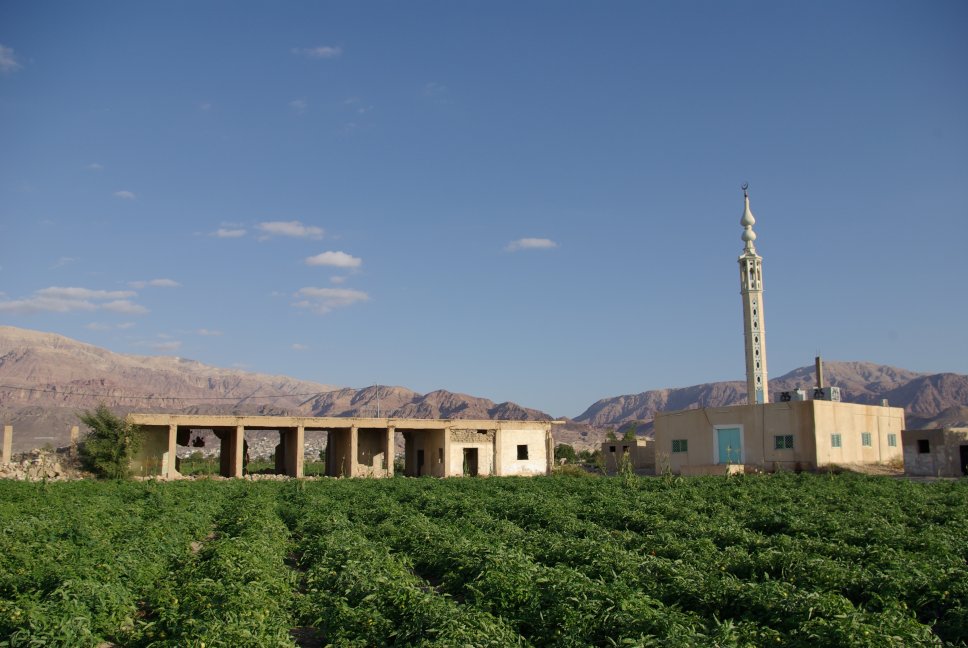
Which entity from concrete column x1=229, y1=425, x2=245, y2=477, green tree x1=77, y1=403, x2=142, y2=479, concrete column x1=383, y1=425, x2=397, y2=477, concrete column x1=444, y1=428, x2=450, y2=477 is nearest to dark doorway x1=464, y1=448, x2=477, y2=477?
concrete column x1=444, y1=428, x2=450, y2=477

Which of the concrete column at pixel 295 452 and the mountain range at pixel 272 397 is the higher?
the mountain range at pixel 272 397

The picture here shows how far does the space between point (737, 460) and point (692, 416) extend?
12.0ft

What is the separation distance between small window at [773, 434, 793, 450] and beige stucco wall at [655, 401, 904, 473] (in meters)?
0.12

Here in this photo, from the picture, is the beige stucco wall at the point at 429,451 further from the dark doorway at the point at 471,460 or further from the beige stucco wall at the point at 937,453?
the beige stucco wall at the point at 937,453

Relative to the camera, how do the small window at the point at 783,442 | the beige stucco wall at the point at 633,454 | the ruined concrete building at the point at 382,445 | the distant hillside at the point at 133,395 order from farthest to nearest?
the distant hillside at the point at 133,395 < the beige stucco wall at the point at 633,454 < the ruined concrete building at the point at 382,445 < the small window at the point at 783,442

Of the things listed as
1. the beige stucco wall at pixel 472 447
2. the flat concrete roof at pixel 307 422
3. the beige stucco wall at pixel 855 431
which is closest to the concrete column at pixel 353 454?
the flat concrete roof at pixel 307 422

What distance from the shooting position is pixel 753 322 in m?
57.0

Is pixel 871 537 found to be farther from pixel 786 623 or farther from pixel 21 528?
pixel 21 528

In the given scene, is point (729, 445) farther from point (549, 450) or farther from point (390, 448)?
point (390, 448)

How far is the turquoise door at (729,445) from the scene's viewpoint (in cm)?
4000

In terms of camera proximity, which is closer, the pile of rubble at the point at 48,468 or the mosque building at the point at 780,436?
the pile of rubble at the point at 48,468

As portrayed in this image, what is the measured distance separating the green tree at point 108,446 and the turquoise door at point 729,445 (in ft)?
93.7

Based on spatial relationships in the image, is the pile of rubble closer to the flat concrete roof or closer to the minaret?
the flat concrete roof

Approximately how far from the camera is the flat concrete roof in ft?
122
